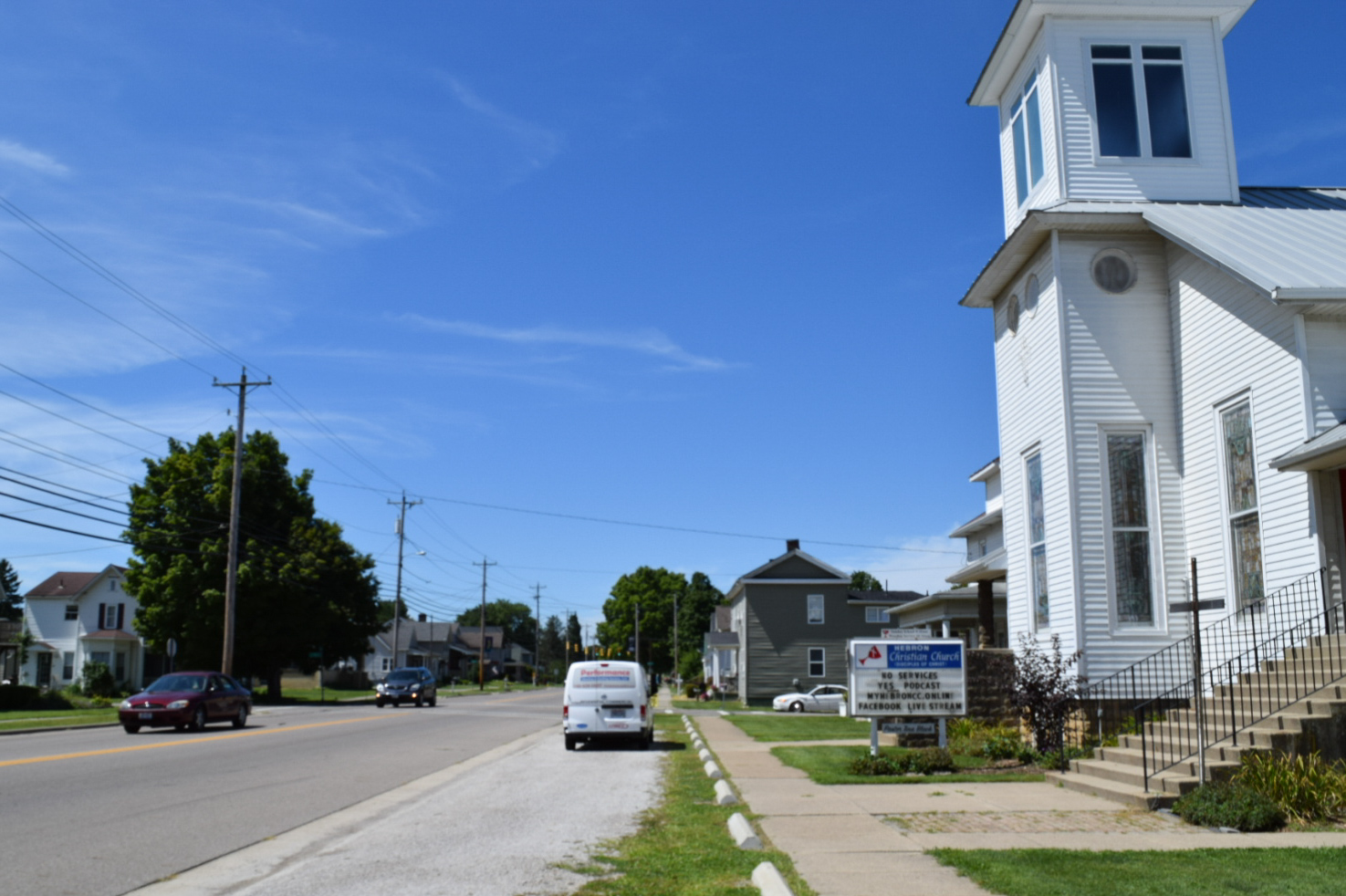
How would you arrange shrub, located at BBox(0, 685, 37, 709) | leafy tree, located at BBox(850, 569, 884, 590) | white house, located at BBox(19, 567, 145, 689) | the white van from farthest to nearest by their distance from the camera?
leafy tree, located at BBox(850, 569, 884, 590)
white house, located at BBox(19, 567, 145, 689)
shrub, located at BBox(0, 685, 37, 709)
the white van

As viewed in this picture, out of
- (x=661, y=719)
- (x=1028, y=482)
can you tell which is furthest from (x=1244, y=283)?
(x=661, y=719)

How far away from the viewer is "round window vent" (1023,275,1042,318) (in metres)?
18.1

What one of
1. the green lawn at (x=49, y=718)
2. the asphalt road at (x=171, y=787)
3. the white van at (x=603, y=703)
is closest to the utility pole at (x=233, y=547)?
the green lawn at (x=49, y=718)

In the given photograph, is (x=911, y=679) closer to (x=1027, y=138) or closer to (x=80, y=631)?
(x=1027, y=138)

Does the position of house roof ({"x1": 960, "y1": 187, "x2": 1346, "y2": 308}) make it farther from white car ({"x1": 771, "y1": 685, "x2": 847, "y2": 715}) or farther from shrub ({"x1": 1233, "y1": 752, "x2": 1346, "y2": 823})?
white car ({"x1": 771, "y1": 685, "x2": 847, "y2": 715})

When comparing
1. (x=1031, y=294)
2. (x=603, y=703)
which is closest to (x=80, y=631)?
(x=603, y=703)

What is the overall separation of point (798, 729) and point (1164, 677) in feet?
43.8

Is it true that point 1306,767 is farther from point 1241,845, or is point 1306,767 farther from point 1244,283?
point 1244,283

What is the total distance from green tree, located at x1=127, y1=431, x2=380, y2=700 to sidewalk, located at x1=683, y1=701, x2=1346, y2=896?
133ft

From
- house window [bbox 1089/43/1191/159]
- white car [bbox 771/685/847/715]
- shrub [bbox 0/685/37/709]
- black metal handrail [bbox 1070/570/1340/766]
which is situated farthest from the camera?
white car [bbox 771/685/847/715]

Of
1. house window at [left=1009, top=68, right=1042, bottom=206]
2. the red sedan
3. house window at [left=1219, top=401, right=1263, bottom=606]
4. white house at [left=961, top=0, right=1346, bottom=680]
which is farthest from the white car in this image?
house window at [left=1219, top=401, right=1263, bottom=606]

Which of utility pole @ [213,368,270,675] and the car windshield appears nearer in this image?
the car windshield

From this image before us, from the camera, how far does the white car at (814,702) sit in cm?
4666

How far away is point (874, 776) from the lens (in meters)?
14.5
